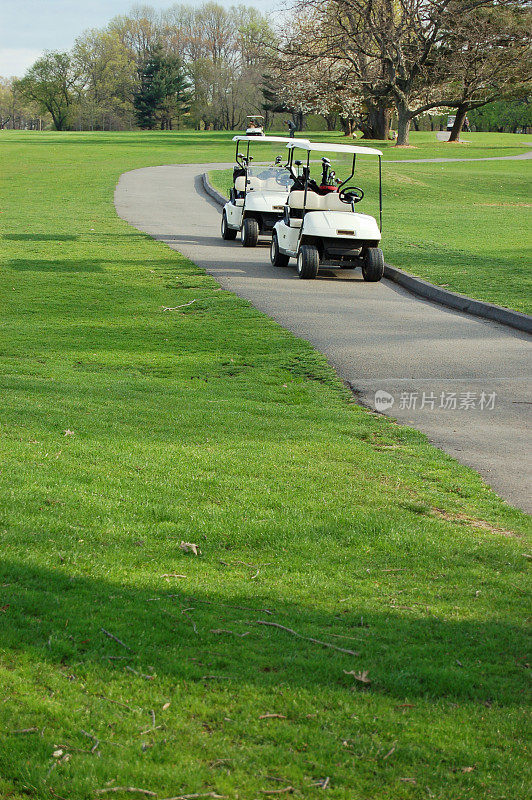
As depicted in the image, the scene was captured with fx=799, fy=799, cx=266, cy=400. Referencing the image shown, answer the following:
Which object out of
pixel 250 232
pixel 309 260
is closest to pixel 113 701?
pixel 309 260

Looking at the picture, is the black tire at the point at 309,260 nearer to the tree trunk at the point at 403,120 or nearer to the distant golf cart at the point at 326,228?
the distant golf cart at the point at 326,228

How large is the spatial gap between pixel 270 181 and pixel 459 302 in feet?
25.0

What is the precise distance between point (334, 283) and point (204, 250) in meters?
4.75

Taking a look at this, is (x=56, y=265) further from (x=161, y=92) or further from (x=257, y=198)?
(x=161, y=92)

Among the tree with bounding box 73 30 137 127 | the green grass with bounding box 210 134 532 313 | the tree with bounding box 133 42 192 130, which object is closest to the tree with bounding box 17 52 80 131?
the tree with bounding box 73 30 137 127

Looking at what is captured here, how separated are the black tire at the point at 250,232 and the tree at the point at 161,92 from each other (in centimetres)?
8709

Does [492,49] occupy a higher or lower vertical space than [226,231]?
higher

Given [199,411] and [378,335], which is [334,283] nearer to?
[378,335]

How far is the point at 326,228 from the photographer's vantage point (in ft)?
47.2

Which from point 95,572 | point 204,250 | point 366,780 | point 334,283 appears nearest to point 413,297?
point 334,283

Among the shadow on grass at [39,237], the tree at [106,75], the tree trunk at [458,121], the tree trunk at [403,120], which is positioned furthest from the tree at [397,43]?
the tree at [106,75]

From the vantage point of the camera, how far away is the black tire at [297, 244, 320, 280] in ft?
48.4

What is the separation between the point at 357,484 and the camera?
5488 millimetres

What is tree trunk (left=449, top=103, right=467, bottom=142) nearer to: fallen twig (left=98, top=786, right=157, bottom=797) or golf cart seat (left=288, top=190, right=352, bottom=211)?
golf cart seat (left=288, top=190, right=352, bottom=211)
